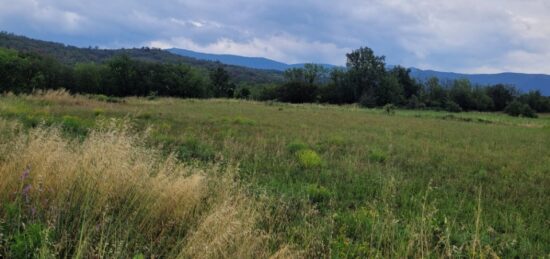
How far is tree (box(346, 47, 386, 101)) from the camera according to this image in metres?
81.7

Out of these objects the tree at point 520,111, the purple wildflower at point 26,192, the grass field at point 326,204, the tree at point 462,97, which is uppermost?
the tree at point 462,97

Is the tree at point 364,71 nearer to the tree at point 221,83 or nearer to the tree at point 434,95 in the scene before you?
the tree at point 434,95

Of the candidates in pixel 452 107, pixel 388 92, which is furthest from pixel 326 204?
pixel 388 92

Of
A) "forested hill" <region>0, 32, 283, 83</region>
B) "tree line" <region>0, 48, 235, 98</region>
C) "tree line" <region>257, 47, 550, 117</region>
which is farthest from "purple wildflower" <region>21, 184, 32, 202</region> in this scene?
"forested hill" <region>0, 32, 283, 83</region>

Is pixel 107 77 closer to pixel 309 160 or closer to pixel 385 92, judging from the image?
pixel 385 92

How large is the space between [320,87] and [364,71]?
34.5 ft

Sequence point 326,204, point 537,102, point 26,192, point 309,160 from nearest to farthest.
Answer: point 26,192 < point 326,204 < point 309,160 < point 537,102

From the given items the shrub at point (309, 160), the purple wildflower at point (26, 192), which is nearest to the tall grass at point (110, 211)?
the purple wildflower at point (26, 192)

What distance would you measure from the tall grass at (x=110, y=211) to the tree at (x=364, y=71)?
78156 millimetres

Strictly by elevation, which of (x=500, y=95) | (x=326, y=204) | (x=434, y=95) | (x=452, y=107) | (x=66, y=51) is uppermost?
(x=66, y=51)

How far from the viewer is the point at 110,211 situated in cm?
400

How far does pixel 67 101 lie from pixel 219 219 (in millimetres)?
24694

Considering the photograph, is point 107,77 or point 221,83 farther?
point 221,83

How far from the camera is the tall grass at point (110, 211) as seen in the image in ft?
10.3
